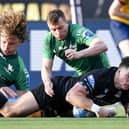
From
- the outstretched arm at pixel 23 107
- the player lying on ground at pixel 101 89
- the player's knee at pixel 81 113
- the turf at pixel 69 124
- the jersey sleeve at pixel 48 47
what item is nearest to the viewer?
the turf at pixel 69 124

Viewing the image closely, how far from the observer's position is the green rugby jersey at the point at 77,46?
6.32 metres

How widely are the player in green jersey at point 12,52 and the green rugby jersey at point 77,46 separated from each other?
0.30 m

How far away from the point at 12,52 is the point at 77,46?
574mm

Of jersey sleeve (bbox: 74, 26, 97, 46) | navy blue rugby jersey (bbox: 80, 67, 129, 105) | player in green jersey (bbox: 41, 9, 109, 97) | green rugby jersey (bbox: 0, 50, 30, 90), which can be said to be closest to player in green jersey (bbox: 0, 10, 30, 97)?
green rugby jersey (bbox: 0, 50, 30, 90)

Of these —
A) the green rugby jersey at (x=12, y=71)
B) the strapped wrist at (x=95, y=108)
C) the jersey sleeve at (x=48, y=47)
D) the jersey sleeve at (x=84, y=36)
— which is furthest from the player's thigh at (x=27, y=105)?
the strapped wrist at (x=95, y=108)

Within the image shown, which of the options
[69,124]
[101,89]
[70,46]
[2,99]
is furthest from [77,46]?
[69,124]

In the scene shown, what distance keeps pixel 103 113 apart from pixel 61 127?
2.74 ft

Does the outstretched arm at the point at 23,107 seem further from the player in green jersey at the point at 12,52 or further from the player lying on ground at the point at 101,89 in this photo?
the player lying on ground at the point at 101,89

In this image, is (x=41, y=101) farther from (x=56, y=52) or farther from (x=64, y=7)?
(x=64, y=7)

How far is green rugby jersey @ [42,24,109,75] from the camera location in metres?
6.32

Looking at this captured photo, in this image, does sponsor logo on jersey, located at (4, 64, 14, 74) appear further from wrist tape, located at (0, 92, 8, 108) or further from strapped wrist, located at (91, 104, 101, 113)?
strapped wrist, located at (91, 104, 101, 113)

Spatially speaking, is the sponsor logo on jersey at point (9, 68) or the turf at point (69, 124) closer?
the turf at point (69, 124)

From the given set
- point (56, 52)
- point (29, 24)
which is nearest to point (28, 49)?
point (29, 24)

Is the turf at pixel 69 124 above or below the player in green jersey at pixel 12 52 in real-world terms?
below
